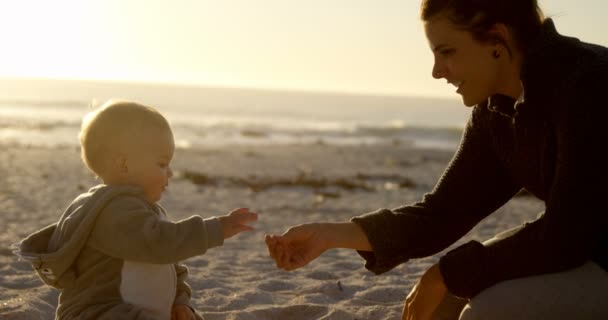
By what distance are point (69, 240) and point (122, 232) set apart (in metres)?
0.25

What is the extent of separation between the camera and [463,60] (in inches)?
131

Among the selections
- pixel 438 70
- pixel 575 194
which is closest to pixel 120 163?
pixel 438 70

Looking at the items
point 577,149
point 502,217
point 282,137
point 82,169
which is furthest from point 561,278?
point 282,137

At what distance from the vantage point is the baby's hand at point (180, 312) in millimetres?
3631

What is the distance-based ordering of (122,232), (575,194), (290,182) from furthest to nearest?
(290,182) → (122,232) → (575,194)

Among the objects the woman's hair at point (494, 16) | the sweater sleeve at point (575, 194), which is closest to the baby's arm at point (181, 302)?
the sweater sleeve at point (575, 194)

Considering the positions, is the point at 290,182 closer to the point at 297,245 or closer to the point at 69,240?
the point at 297,245

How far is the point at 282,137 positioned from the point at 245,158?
42.1 feet

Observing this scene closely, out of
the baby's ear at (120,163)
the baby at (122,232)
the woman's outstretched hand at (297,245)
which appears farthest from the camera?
the woman's outstretched hand at (297,245)

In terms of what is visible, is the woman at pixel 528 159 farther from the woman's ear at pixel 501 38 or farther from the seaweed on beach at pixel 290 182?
the seaweed on beach at pixel 290 182

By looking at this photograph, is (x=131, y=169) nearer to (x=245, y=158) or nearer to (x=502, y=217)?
(x=502, y=217)

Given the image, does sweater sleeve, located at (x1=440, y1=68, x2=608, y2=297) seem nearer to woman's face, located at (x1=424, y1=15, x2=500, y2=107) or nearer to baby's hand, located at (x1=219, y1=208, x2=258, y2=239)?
woman's face, located at (x1=424, y1=15, x2=500, y2=107)

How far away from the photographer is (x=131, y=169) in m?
3.42

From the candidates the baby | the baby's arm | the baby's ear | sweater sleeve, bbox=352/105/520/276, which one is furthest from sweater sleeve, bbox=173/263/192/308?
sweater sleeve, bbox=352/105/520/276
